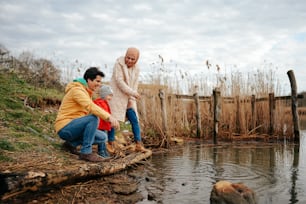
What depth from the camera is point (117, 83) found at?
16.3 ft

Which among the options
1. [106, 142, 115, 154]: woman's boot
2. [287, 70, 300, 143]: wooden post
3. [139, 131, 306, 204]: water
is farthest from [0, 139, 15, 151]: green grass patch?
[287, 70, 300, 143]: wooden post

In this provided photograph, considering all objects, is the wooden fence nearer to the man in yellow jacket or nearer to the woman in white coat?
the woman in white coat

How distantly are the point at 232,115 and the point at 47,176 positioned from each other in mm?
6832

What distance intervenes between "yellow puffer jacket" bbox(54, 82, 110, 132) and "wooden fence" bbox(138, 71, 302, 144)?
400cm

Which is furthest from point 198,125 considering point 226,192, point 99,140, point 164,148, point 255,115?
point 226,192

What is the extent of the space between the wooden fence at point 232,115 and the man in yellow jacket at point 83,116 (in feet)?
12.9

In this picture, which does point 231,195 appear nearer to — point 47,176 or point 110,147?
point 47,176

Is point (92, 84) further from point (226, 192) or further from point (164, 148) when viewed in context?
point (164, 148)

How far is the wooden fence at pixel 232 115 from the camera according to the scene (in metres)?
8.31

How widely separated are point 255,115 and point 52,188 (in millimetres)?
7098

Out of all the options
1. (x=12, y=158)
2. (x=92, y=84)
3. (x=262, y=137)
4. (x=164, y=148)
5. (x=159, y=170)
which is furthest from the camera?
(x=262, y=137)

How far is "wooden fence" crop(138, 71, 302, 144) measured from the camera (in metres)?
8.31

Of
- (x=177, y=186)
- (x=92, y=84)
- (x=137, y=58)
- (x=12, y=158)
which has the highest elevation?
(x=137, y=58)

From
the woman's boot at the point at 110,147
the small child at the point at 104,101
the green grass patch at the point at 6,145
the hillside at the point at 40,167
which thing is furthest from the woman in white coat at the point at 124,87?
the green grass patch at the point at 6,145
